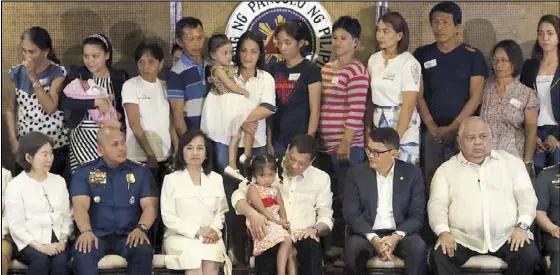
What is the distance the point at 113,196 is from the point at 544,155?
2.64 metres

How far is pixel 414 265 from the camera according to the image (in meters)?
5.03

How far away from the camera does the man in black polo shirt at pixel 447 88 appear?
5738 millimetres

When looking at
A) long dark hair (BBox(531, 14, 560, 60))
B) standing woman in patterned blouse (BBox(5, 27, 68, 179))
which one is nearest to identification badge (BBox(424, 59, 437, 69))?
long dark hair (BBox(531, 14, 560, 60))

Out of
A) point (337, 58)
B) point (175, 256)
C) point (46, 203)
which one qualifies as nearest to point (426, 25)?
point (337, 58)

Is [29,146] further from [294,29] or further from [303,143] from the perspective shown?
[294,29]

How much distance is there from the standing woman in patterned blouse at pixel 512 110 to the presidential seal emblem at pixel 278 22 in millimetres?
1173

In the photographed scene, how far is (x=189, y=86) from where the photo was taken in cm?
572

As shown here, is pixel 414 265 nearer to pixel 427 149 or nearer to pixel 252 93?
pixel 427 149

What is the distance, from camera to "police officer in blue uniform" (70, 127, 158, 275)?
5234mm

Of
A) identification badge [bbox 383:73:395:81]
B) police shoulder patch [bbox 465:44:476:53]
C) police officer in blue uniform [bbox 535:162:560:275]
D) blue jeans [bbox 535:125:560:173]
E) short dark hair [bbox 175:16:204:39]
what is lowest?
police officer in blue uniform [bbox 535:162:560:275]

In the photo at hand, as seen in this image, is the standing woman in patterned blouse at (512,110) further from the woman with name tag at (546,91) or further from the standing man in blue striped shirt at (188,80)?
the standing man in blue striped shirt at (188,80)

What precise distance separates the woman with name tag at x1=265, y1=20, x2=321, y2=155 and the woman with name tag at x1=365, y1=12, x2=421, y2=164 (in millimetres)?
371

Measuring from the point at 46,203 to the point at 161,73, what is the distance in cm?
→ 137

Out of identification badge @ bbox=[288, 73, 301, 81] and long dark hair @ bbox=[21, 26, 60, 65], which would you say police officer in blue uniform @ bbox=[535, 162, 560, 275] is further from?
long dark hair @ bbox=[21, 26, 60, 65]
